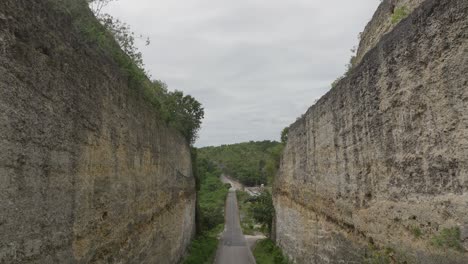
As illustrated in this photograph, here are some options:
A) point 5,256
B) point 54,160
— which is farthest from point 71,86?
point 5,256

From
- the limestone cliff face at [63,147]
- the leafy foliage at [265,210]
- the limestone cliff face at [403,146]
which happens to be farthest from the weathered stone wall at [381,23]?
the leafy foliage at [265,210]

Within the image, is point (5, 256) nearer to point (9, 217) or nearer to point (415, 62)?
point (9, 217)

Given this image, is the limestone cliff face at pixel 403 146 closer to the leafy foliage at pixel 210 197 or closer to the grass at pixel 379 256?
the grass at pixel 379 256

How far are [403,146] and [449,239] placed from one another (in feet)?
4.99

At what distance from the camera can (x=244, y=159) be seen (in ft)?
293

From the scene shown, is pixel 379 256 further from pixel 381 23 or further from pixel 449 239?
pixel 381 23

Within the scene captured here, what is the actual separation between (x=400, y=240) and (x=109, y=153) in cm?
483

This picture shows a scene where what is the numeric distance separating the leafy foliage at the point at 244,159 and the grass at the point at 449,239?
6578 cm

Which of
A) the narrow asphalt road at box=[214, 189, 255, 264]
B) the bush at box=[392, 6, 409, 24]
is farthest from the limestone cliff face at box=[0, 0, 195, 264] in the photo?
the narrow asphalt road at box=[214, 189, 255, 264]

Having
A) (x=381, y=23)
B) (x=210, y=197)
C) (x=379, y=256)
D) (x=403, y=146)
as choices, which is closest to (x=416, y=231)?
(x=403, y=146)

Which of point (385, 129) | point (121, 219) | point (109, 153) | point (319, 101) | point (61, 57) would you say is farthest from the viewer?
point (319, 101)

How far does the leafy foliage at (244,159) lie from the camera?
8081cm

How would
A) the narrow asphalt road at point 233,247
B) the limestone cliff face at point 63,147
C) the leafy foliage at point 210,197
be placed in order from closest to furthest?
the limestone cliff face at point 63,147, the narrow asphalt road at point 233,247, the leafy foliage at point 210,197

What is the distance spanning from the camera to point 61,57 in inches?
216
